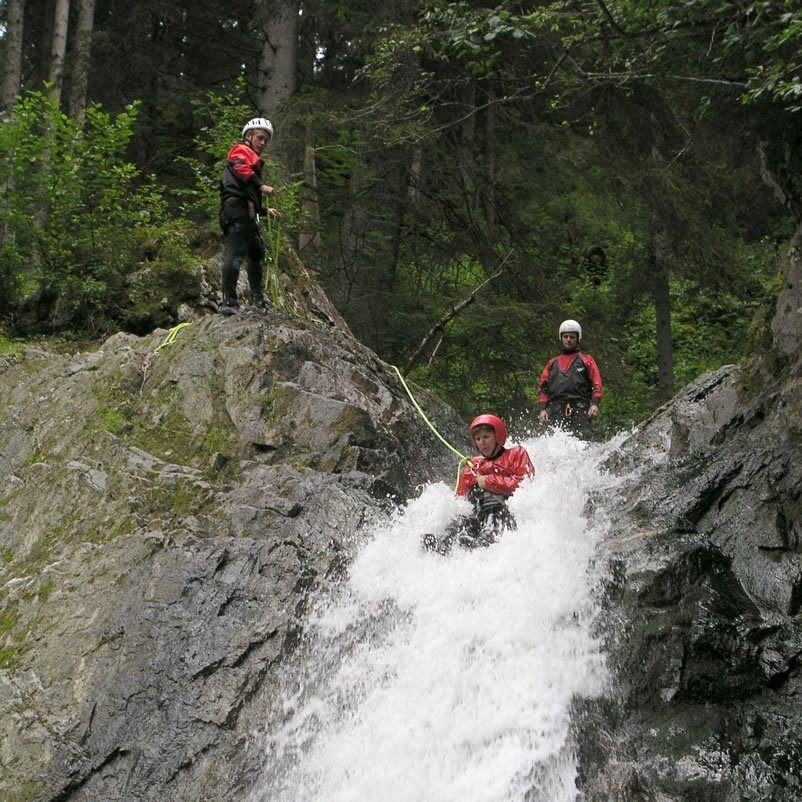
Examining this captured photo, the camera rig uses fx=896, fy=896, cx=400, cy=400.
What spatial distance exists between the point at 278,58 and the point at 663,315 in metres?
8.21

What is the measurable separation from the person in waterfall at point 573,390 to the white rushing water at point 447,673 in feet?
8.21

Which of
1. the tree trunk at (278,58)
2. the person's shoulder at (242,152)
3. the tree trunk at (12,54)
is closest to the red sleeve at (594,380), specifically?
the person's shoulder at (242,152)

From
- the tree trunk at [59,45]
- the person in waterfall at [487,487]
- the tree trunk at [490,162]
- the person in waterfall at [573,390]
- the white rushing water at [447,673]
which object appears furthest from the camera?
the tree trunk at [59,45]

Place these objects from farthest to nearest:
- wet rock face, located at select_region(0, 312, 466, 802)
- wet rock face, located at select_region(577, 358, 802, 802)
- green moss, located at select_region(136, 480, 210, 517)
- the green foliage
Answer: the green foliage, green moss, located at select_region(136, 480, 210, 517), wet rock face, located at select_region(0, 312, 466, 802), wet rock face, located at select_region(577, 358, 802, 802)

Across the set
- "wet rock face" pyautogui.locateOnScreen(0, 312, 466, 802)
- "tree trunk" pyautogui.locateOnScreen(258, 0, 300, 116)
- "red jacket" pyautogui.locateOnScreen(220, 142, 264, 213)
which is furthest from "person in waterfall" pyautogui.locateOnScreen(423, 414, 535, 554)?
"tree trunk" pyautogui.locateOnScreen(258, 0, 300, 116)

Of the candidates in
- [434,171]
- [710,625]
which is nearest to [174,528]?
[710,625]

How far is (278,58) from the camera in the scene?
52.5 ft

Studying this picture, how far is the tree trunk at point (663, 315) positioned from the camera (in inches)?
572

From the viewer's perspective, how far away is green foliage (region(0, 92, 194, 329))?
11086 mm

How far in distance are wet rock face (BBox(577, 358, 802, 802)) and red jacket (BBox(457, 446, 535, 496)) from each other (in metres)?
0.88

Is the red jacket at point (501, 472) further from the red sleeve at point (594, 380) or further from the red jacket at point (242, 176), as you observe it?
the red jacket at point (242, 176)

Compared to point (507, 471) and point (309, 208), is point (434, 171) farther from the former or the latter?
point (507, 471)

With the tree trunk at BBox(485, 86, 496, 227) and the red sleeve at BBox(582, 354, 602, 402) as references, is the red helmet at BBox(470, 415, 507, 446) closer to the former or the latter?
the red sleeve at BBox(582, 354, 602, 402)

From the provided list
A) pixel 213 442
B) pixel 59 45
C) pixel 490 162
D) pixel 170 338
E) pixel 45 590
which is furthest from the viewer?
pixel 59 45
